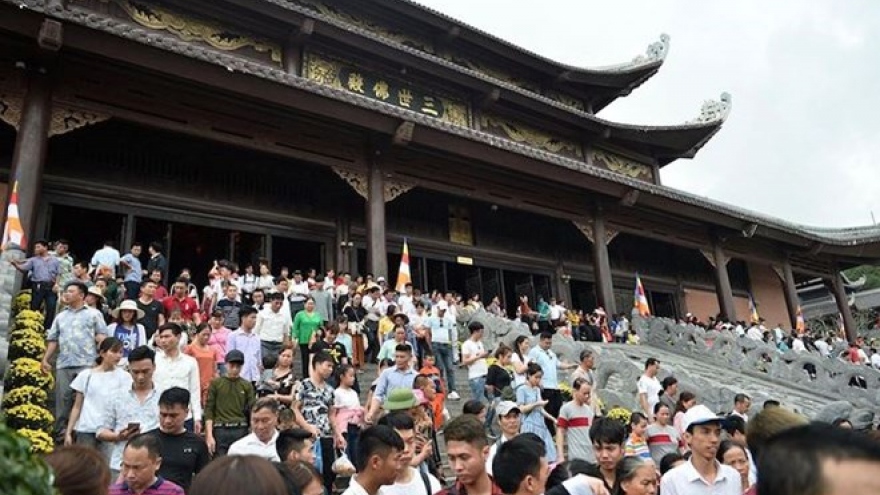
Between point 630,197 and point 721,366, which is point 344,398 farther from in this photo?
point 630,197

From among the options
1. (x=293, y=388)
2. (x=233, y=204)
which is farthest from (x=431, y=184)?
(x=293, y=388)

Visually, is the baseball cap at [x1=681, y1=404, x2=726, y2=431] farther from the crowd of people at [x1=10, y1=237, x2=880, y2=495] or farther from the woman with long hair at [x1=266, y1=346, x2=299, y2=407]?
the woman with long hair at [x1=266, y1=346, x2=299, y2=407]

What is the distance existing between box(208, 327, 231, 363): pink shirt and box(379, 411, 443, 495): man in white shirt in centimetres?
350

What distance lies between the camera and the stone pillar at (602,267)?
50.4ft

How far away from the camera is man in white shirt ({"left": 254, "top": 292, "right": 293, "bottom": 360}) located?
770cm

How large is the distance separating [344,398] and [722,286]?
15531mm

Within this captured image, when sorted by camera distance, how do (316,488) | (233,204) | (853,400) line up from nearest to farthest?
(316,488) → (853,400) → (233,204)

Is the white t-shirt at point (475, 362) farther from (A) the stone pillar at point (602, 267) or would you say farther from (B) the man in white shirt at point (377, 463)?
(A) the stone pillar at point (602, 267)

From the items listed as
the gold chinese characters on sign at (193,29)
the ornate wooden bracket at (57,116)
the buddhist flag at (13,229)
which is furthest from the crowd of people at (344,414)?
the gold chinese characters on sign at (193,29)

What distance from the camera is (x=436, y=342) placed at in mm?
9008

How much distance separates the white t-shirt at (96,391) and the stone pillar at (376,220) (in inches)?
279

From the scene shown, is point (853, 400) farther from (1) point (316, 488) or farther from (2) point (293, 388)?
(1) point (316, 488)

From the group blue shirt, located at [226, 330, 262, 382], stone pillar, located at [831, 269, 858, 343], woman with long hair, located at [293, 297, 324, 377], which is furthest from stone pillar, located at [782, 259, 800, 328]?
blue shirt, located at [226, 330, 262, 382]

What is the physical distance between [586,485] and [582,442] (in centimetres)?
321
